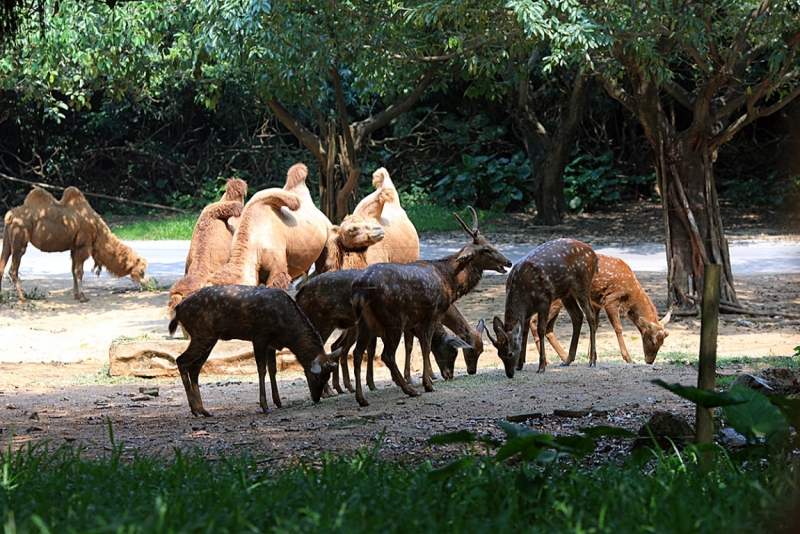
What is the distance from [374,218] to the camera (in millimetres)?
12492

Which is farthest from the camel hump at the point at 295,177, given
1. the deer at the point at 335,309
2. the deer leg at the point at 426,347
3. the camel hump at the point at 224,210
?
the deer leg at the point at 426,347

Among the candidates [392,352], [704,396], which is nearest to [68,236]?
[392,352]

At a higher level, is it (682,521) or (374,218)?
(374,218)

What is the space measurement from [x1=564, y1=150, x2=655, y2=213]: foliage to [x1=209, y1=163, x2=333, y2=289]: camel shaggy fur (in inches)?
536

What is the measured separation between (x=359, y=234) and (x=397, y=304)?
3.39 metres

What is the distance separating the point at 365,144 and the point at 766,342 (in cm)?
1733

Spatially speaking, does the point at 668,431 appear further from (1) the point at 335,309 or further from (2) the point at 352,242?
(2) the point at 352,242

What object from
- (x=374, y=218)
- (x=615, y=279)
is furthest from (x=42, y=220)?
(x=615, y=279)

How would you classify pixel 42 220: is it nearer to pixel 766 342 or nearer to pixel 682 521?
pixel 766 342

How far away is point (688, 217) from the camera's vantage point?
43.9 ft

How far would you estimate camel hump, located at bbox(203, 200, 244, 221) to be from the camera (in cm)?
1191

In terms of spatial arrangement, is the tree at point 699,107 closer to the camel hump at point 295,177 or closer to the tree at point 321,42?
the tree at point 321,42

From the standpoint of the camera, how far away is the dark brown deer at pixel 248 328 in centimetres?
736

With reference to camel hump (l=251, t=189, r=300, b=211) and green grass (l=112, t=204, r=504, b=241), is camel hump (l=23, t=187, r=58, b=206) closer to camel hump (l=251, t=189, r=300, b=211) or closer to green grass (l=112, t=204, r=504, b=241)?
camel hump (l=251, t=189, r=300, b=211)
